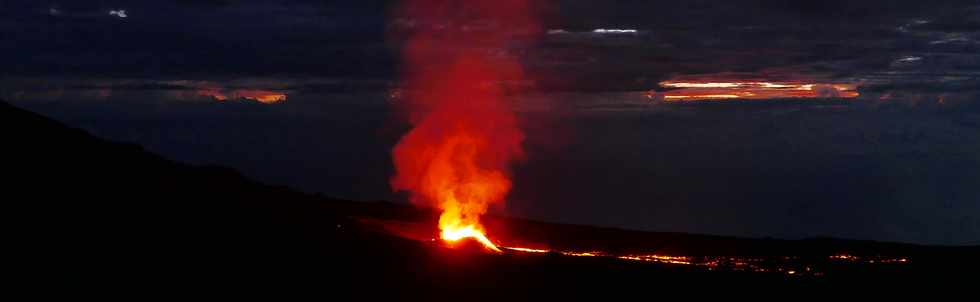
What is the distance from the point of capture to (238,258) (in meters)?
29.4

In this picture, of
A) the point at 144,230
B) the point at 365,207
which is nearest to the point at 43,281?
the point at 144,230

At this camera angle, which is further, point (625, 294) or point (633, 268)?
point (633, 268)

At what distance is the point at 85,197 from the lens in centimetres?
3094

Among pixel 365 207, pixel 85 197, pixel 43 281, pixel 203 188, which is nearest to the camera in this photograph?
pixel 43 281

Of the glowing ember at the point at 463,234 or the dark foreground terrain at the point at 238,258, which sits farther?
the glowing ember at the point at 463,234

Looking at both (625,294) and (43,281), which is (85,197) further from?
(625,294)

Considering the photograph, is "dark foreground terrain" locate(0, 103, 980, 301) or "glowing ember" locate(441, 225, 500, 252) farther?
"glowing ember" locate(441, 225, 500, 252)

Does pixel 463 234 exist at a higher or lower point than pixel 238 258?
lower

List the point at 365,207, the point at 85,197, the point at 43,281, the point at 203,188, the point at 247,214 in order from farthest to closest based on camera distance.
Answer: the point at 365,207 → the point at 203,188 → the point at 247,214 → the point at 85,197 → the point at 43,281

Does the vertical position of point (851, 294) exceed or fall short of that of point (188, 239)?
it falls short

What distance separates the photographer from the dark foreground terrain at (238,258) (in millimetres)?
27391

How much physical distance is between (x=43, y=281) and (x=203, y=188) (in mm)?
13268

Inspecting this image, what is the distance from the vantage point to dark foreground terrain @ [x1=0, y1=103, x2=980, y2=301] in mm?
27391

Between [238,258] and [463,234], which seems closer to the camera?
[238,258]
